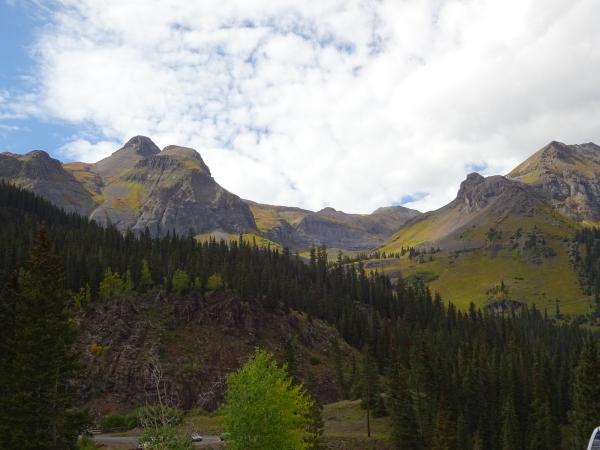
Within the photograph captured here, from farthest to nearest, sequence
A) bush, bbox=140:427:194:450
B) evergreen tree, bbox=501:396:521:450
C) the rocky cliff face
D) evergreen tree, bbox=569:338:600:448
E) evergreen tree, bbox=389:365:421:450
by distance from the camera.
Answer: the rocky cliff face < evergreen tree, bbox=501:396:521:450 < evergreen tree, bbox=389:365:421:450 < evergreen tree, bbox=569:338:600:448 < bush, bbox=140:427:194:450

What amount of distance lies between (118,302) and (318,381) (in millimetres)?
53451

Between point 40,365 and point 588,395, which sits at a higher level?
point 40,365

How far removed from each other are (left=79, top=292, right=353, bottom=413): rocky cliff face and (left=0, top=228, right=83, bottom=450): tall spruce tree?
61.9m

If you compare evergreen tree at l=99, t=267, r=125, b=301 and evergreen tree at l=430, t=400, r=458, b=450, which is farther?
evergreen tree at l=99, t=267, r=125, b=301

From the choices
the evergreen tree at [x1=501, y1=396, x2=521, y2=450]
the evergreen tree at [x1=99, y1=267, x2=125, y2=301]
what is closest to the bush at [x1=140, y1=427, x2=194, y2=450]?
the evergreen tree at [x1=501, y1=396, x2=521, y2=450]

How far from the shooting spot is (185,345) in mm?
123062

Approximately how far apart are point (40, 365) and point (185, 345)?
90.0m

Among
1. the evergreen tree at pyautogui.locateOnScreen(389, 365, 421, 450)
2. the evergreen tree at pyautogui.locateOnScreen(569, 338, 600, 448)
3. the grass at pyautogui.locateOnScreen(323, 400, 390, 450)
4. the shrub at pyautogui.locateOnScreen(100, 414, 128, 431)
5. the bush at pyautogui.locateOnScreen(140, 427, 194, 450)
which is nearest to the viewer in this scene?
the bush at pyautogui.locateOnScreen(140, 427, 194, 450)

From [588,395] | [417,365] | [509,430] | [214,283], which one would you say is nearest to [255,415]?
[588,395]

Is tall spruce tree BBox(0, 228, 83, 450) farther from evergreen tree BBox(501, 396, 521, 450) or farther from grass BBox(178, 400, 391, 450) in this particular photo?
evergreen tree BBox(501, 396, 521, 450)

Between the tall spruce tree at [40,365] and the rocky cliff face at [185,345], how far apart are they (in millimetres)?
61896

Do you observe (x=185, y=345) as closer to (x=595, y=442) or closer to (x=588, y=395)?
(x=588, y=395)

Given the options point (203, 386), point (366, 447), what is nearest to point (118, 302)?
point (203, 386)

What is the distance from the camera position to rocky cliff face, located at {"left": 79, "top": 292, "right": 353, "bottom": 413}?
108 m
